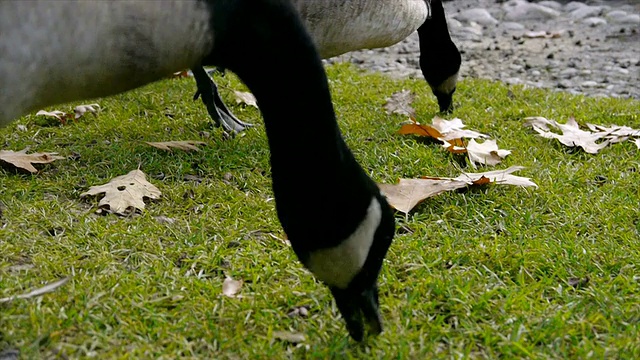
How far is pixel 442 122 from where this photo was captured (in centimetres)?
434

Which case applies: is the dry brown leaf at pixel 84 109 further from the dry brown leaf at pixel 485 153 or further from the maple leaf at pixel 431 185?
the dry brown leaf at pixel 485 153

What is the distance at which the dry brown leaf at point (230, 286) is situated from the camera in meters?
2.44

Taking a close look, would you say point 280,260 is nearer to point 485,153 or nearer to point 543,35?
point 485,153

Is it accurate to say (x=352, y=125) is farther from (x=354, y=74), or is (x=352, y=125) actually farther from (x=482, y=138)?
(x=354, y=74)

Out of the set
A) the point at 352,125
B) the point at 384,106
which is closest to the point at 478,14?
the point at 384,106

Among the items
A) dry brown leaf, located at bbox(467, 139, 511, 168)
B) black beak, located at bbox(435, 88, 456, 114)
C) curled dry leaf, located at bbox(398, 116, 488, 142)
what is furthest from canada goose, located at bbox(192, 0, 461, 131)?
dry brown leaf, located at bbox(467, 139, 511, 168)

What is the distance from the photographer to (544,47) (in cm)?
763

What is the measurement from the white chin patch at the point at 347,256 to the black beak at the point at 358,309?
5 centimetres

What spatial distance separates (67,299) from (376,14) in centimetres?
227

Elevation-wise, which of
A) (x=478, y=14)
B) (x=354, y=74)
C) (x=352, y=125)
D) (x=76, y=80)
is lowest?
(x=478, y=14)

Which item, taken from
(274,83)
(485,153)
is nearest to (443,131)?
(485,153)

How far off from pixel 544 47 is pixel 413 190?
510 cm

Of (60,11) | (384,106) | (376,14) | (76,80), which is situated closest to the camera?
(60,11)

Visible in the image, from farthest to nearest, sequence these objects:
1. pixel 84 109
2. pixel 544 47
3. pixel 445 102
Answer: pixel 544 47 → pixel 445 102 → pixel 84 109
